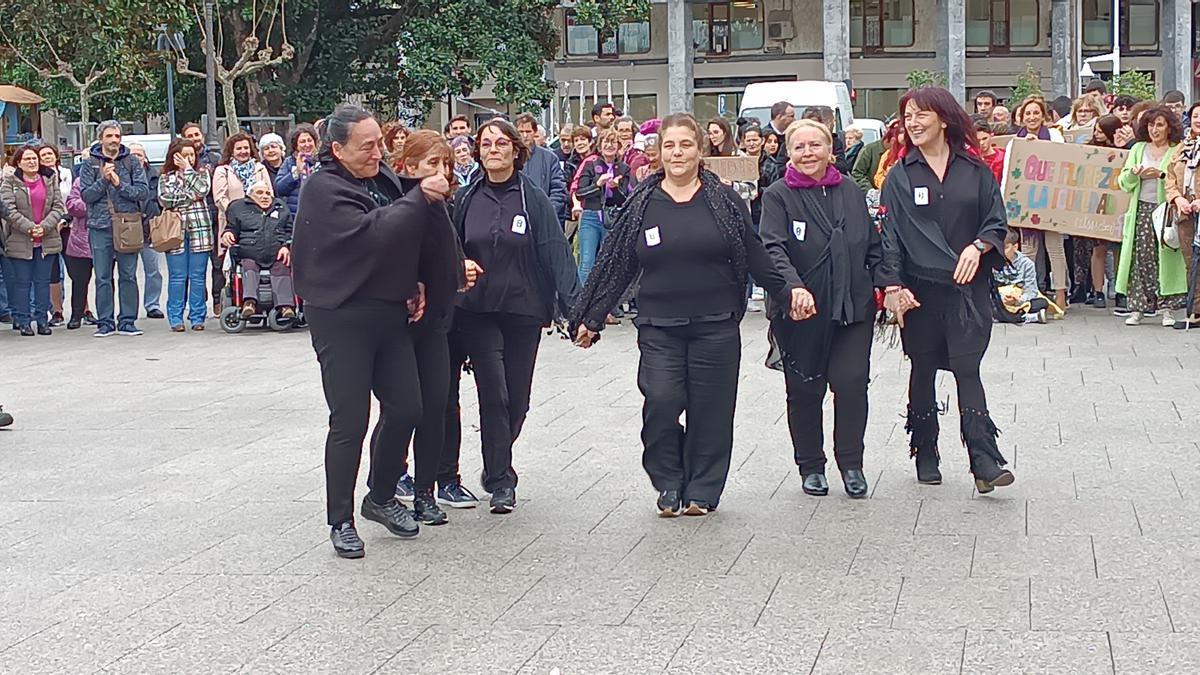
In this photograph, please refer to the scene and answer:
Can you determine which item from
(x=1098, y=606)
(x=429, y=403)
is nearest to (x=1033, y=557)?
(x=1098, y=606)

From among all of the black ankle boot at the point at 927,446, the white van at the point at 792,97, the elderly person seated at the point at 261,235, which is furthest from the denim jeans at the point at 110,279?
the white van at the point at 792,97

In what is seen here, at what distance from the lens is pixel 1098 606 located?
19.6 feet

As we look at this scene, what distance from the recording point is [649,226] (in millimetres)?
7516

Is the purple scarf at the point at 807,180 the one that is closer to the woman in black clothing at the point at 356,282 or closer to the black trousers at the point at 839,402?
the black trousers at the point at 839,402

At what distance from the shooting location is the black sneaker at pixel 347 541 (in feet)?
22.9

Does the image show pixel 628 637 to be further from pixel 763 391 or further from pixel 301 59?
pixel 301 59

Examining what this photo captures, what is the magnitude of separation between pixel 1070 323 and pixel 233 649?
1060 centimetres

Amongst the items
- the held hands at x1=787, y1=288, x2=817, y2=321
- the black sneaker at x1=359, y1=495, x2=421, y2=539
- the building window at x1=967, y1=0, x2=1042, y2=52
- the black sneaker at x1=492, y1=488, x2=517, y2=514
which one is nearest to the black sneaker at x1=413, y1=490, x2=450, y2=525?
the black sneaker at x1=359, y1=495, x2=421, y2=539

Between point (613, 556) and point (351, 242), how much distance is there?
1.60 m

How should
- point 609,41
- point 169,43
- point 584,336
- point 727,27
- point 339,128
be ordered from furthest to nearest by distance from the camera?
point 727,27 < point 609,41 < point 169,43 < point 584,336 < point 339,128

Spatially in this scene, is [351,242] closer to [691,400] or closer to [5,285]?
[691,400]

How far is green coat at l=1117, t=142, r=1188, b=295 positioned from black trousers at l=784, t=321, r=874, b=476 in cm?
732

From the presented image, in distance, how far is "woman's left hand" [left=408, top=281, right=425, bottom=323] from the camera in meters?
7.03

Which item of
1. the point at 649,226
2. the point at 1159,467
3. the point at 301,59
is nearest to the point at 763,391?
the point at 1159,467
